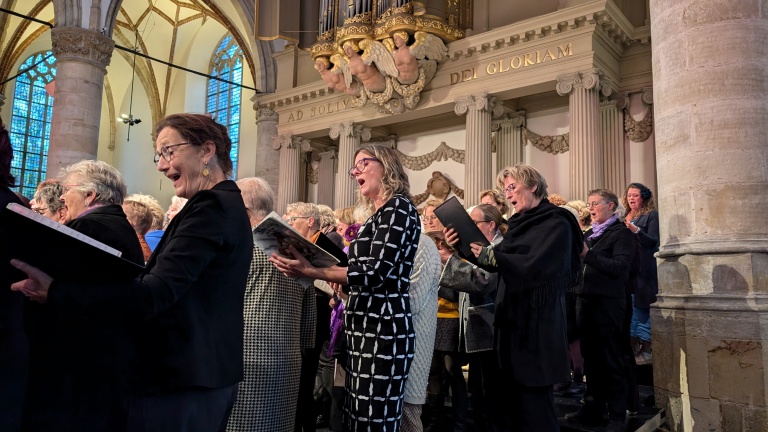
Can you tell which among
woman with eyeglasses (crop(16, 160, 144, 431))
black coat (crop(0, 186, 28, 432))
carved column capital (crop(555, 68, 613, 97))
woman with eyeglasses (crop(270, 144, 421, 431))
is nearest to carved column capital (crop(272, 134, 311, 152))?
carved column capital (crop(555, 68, 613, 97))

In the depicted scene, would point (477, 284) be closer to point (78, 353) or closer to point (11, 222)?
point (78, 353)

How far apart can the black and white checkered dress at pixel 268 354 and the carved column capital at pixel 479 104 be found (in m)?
8.08

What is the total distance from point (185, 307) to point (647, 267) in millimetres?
4858

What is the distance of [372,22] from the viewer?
34.2ft

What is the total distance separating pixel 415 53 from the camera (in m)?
10.2

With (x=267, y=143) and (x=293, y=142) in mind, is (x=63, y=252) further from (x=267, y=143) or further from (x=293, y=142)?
(x=267, y=143)

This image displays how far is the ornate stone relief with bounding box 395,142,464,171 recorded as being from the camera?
1180cm

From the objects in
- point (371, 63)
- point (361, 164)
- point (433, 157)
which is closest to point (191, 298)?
point (361, 164)

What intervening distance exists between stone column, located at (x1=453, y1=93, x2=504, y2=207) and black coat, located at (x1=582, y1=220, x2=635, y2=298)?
5.94 m

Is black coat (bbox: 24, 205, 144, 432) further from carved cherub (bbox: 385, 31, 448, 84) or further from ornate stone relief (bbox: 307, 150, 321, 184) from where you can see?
ornate stone relief (bbox: 307, 150, 321, 184)

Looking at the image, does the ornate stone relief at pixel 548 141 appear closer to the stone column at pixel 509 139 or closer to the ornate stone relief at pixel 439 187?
the stone column at pixel 509 139

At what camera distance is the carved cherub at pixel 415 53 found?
10.1 meters

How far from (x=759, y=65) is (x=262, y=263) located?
11.4 feet

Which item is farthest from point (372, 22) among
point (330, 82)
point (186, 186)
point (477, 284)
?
point (186, 186)
